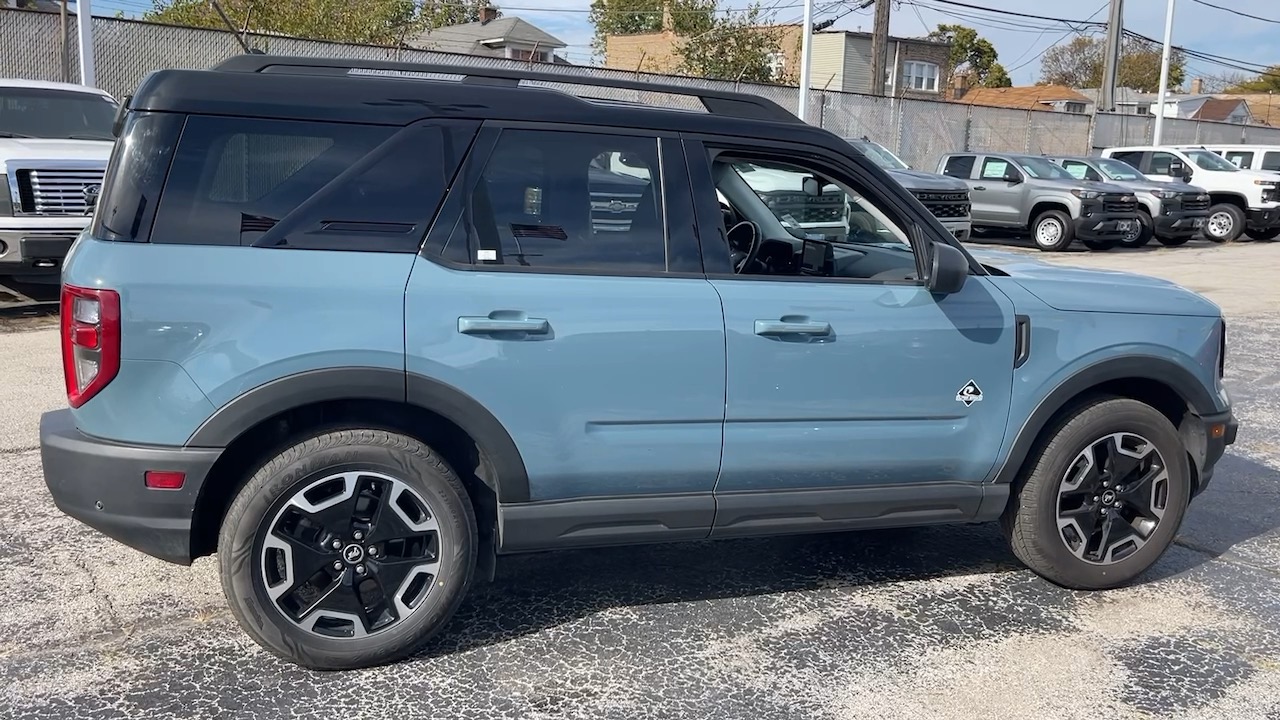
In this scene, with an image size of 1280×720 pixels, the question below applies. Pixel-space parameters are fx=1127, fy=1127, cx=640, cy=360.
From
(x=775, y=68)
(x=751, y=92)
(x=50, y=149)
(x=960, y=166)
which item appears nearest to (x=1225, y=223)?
(x=960, y=166)

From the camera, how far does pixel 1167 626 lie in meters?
4.30

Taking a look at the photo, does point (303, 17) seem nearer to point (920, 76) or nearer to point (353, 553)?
point (353, 553)

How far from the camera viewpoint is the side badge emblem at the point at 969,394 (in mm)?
4176

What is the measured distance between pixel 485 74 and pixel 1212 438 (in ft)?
10.7

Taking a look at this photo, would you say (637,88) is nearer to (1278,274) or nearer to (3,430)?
(3,430)

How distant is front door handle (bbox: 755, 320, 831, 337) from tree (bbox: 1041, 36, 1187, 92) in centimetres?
8997

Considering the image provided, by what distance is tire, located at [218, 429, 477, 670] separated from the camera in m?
3.53

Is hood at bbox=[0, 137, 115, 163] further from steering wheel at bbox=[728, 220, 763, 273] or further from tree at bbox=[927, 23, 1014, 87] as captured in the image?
tree at bbox=[927, 23, 1014, 87]

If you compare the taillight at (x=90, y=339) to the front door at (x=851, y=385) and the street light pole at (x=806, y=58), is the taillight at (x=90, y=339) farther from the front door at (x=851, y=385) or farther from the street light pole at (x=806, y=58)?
the street light pole at (x=806, y=58)

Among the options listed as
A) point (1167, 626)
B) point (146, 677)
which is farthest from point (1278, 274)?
point (146, 677)

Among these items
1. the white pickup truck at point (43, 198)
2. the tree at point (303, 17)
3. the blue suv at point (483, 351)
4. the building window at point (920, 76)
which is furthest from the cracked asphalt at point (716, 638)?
the building window at point (920, 76)

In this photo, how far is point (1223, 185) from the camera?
23062mm

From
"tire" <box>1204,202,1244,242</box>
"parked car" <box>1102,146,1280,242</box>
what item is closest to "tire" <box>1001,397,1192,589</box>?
"parked car" <box>1102,146,1280,242</box>

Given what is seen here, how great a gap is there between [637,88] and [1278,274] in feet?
52.4
